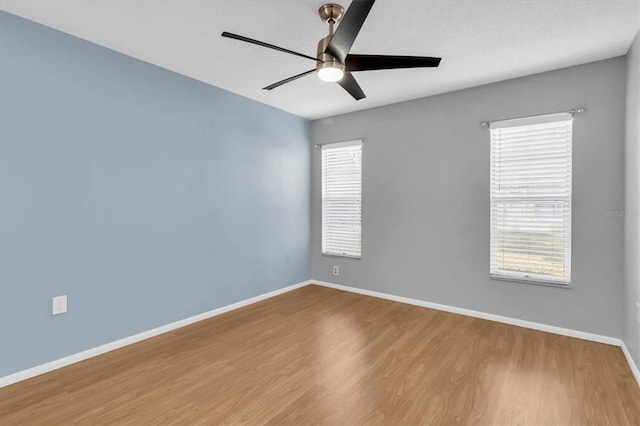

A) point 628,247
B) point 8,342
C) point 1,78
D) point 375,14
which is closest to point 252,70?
point 375,14

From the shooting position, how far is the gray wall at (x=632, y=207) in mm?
2326

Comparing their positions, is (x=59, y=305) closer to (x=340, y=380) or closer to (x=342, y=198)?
(x=340, y=380)

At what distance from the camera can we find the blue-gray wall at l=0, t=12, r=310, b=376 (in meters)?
2.27

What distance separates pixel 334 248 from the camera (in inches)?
189

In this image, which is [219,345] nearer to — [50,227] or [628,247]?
[50,227]

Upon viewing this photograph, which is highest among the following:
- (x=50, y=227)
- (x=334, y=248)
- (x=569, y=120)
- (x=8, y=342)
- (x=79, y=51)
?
(x=79, y=51)

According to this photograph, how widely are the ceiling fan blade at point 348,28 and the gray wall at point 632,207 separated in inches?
88.2

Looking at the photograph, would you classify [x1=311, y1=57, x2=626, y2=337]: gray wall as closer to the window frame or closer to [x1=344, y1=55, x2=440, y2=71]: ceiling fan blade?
the window frame

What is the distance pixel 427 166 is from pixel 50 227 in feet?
12.4

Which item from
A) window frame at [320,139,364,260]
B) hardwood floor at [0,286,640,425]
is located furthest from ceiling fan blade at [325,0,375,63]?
window frame at [320,139,364,260]

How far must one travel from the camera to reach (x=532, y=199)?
319cm

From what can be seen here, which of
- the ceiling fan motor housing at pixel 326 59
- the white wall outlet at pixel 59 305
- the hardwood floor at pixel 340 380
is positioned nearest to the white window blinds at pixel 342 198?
the hardwood floor at pixel 340 380

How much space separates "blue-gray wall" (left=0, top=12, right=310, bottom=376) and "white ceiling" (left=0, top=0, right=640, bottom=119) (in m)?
0.31

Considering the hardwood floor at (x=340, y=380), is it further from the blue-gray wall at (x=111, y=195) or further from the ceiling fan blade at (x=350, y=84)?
the ceiling fan blade at (x=350, y=84)
